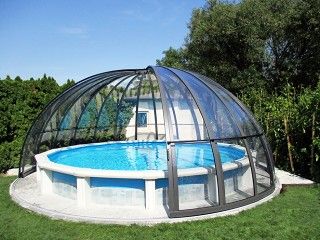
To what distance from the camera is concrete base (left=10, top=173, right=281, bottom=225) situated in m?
7.94

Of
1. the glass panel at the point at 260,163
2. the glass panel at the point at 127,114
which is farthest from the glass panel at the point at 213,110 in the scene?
the glass panel at the point at 127,114

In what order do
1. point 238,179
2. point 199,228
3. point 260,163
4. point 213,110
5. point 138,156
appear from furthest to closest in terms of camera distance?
point 138,156
point 260,163
point 213,110
point 238,179
point 199,228

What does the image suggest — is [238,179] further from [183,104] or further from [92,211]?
[92,211]

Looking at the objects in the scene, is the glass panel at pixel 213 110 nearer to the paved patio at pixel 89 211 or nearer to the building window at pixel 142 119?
the paved patio at pixel 89 211

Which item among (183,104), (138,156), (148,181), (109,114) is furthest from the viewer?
(109,114)

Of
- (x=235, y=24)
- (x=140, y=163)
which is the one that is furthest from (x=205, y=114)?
(x=235, y=24)

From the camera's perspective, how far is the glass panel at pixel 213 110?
9.16 metres

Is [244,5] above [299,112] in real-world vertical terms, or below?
above

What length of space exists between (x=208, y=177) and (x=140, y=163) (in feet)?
16.1

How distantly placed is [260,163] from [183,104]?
2.75m

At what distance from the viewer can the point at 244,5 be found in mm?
20438

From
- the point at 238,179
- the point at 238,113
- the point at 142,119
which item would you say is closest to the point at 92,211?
the point at 238,179

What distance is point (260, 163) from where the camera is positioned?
10.2 metres

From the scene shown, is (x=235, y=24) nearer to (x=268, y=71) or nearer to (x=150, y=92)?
(x=268, y=71)
